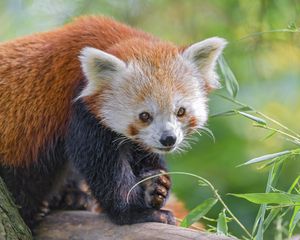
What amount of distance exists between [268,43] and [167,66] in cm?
264

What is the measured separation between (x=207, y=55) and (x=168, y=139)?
0.60 metres

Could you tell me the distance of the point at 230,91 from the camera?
149 inches

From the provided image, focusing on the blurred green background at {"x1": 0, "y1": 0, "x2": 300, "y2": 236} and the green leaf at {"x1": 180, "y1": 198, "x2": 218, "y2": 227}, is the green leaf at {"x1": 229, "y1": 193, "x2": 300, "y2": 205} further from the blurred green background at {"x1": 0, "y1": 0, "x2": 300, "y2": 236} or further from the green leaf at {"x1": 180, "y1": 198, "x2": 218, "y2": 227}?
the blurred green background at {"x1": 0, "y1": 0, "x2": 300, "y2": 236}

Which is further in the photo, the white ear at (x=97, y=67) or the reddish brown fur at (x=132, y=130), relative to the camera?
the reddish brown fur at (x=132, y=130)

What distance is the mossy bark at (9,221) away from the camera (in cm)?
347

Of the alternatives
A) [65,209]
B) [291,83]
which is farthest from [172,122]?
[291,83]

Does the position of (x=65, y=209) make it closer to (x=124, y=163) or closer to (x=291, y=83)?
(x=124, y=163)

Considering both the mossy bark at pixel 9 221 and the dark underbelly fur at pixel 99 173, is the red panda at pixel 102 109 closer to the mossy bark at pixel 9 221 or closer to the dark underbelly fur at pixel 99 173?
the dark underbelly fur at pixel 99 173

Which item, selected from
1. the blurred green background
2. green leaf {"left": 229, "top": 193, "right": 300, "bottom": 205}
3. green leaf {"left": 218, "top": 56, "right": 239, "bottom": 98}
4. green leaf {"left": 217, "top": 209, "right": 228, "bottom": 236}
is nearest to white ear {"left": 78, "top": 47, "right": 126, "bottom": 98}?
green leaf {"left": 218, "top": 56, "right": 239, "bottom": 98}

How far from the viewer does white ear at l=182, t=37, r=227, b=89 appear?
404 centimetres

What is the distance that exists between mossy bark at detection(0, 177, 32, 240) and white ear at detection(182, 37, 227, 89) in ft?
3.88

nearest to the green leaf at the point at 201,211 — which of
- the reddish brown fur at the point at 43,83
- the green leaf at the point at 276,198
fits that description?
the green leaf at the point at 276,198

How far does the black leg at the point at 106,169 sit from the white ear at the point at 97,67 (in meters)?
0.12

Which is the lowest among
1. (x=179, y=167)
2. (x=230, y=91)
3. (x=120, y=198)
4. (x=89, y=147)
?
(x=179, y=167)
